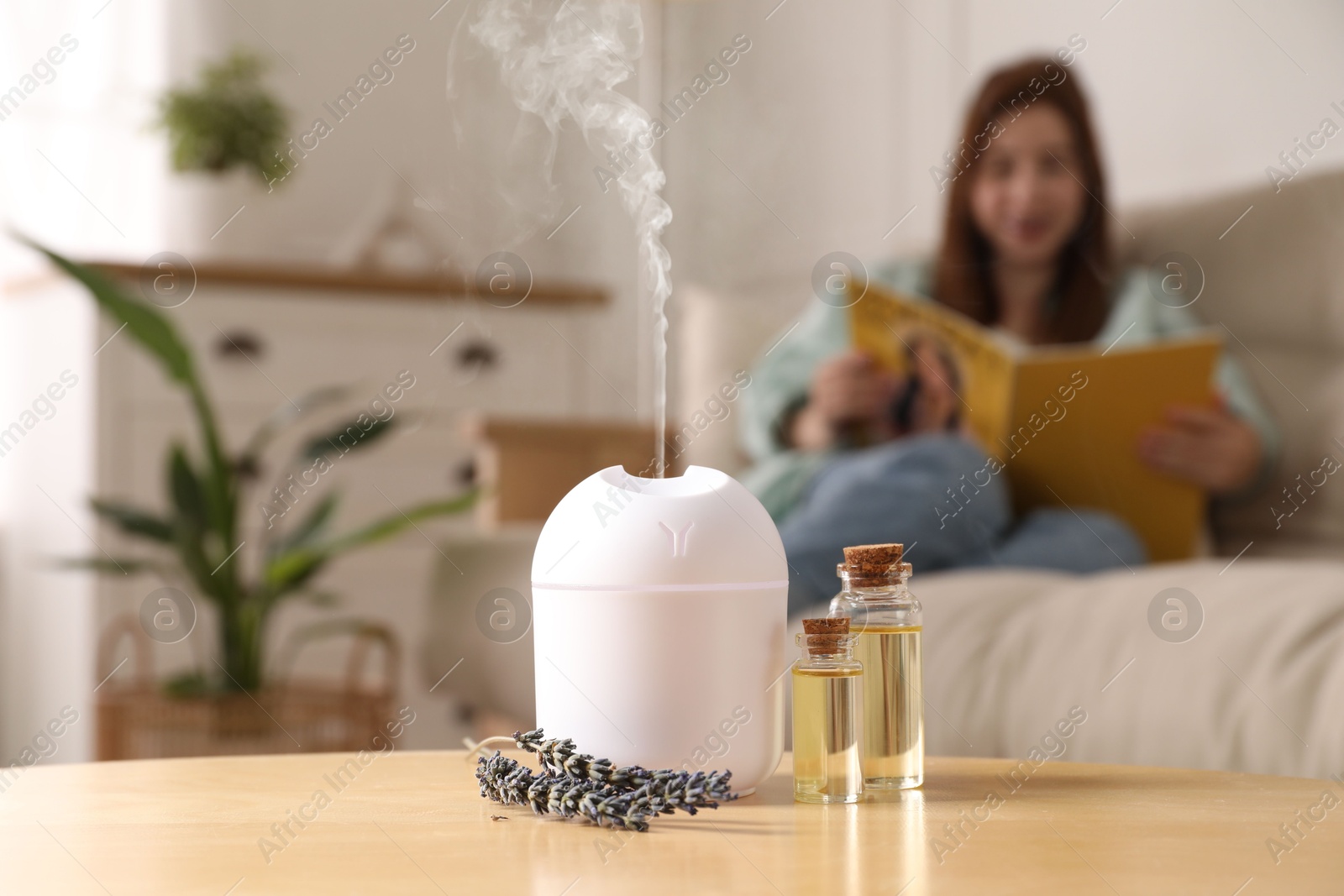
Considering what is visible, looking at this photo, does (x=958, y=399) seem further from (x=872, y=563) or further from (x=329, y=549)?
(x=872, y=563)

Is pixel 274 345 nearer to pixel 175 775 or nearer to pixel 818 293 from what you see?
pixel 818 293

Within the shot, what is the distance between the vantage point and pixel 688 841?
0.49 m

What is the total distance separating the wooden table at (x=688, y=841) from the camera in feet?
1.39

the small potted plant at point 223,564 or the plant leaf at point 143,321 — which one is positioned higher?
the plant leaf at point 143,321

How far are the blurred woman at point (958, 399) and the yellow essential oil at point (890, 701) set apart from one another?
0.68 meters

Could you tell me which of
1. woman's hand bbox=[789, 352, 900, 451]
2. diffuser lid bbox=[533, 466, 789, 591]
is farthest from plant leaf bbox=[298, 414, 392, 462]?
diffuser lid bbox=[533, 466, 789, 591]

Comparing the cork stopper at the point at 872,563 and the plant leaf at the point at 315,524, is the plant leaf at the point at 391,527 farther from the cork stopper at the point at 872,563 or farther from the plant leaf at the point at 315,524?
the cork stopper at the point at 872,563

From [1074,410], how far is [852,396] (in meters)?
0.28

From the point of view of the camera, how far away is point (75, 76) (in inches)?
106

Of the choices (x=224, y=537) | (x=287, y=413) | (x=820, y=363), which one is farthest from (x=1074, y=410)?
(x=287, y=413)

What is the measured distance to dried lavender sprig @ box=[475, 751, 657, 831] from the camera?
51 centimetres

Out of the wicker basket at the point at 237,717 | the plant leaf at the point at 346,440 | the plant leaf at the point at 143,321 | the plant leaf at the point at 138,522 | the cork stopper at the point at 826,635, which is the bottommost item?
the wicker basket at the point at 237,717

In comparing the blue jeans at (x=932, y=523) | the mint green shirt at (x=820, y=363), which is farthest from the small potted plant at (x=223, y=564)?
the blue jeans at (x=932, y=523)

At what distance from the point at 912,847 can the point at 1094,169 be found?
4.71ft
